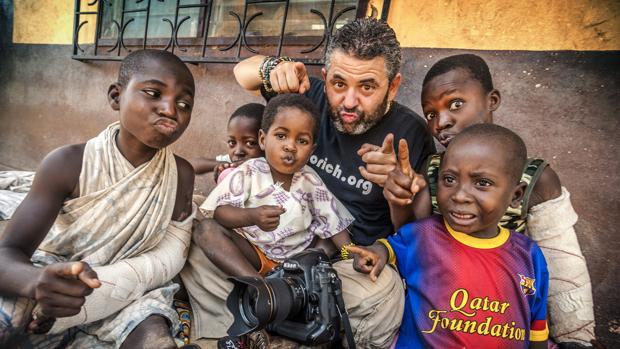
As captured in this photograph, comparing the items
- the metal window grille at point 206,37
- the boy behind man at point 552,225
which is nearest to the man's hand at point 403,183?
the boy behind man at point 552,225

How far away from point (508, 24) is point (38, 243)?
2445 mm

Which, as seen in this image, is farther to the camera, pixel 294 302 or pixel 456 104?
pixel 456 104

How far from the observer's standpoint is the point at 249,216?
169 centimetres

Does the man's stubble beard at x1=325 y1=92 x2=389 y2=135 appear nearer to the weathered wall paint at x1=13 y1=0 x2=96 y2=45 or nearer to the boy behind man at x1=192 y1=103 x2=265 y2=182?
the boy behind man at x1=192 y1=103 x2=265 y2=182

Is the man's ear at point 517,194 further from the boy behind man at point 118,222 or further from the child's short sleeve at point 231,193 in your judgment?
the boy behind man at point 118,222

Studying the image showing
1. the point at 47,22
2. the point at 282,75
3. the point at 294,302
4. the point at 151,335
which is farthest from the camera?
the point at 47,22

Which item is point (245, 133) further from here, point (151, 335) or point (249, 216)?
point (151, 335)

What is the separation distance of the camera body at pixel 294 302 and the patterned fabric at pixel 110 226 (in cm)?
47

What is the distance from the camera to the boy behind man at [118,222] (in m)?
1.36

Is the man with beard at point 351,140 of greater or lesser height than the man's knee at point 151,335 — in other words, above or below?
above

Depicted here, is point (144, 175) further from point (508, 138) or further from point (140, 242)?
point (508, 138)

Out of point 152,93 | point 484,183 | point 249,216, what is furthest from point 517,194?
point 152,93

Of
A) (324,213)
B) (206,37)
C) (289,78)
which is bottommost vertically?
(324,213)

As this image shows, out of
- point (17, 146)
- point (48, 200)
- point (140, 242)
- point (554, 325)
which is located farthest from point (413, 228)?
point (17, 146)
